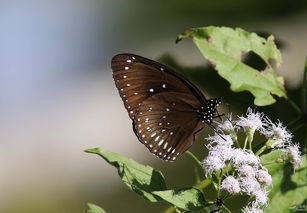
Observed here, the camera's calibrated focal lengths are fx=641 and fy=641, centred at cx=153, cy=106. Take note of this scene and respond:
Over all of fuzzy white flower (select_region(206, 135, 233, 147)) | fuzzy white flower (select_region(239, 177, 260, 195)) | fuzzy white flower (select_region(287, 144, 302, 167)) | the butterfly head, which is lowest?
fuzzy white flower (select_region(239, 177, 260, 195))

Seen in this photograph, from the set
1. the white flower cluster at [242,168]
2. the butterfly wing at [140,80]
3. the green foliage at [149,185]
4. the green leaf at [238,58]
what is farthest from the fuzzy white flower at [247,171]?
the green leaf at [238,58]

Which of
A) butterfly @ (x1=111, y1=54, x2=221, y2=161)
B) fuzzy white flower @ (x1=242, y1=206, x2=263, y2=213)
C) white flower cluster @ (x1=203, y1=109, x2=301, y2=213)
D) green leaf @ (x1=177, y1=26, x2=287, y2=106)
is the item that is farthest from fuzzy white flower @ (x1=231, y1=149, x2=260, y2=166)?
green leaf @ (x1=177, y1=26, x2=287, y2=106)

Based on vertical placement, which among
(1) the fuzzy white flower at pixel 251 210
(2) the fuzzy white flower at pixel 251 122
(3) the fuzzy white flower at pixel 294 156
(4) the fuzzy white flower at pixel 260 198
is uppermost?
(2) the fuzzy white flower at pixel 251 122

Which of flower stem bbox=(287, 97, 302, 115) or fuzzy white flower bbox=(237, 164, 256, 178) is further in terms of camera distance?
flower stem bbox=(287, 97, 302, 115)

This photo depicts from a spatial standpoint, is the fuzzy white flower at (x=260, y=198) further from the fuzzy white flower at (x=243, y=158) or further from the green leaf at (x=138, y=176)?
the green leaf at (x=138, y=176)

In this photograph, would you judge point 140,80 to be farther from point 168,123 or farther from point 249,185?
point 249,185

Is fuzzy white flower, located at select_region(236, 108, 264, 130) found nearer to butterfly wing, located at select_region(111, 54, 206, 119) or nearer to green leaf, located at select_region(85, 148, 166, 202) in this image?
butterfly wing, located at select_region(111, 54, 206, 119)
